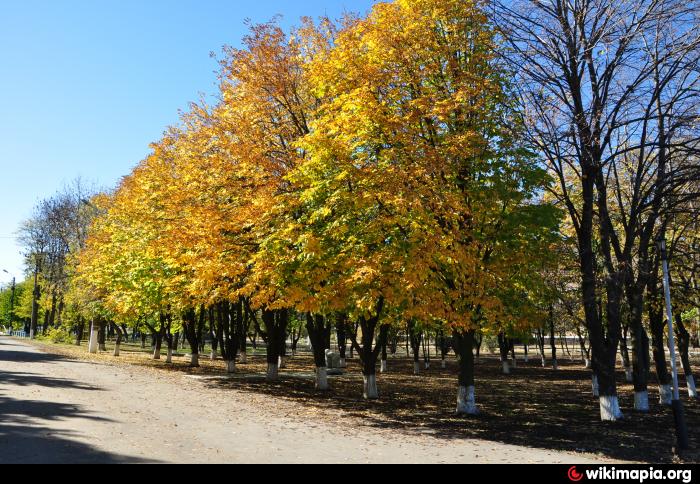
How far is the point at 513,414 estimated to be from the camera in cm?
1758

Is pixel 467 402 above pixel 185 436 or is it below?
below

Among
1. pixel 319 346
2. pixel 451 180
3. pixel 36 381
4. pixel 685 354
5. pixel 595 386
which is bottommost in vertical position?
pixel 595 386

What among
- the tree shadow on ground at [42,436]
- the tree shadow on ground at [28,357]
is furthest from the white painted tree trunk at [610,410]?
the tree shadow on ground at [28,357]

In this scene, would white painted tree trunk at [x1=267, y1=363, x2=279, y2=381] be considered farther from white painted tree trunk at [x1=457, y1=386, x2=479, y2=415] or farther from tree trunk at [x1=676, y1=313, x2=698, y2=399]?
tree trunk at [x1=676, y1=313, x2=698, y2=399]

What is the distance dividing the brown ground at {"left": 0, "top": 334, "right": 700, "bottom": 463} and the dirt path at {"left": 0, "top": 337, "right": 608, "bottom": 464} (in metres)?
0.15

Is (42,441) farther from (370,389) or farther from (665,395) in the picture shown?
(665,395)

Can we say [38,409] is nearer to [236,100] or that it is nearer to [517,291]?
[236,100]

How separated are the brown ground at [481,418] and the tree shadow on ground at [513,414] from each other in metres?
0.03

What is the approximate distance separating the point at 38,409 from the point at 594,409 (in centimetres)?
1887

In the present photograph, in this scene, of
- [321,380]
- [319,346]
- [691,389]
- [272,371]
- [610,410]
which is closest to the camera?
[610,410]

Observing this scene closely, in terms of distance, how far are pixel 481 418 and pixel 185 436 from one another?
9751 millimetres

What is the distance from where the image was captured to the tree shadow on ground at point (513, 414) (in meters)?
12.5

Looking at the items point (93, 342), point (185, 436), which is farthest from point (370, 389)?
point (93, 342)

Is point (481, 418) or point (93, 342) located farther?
point (93, 342)
